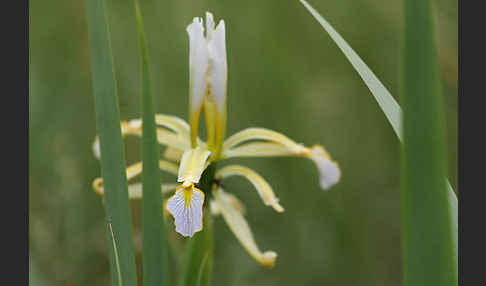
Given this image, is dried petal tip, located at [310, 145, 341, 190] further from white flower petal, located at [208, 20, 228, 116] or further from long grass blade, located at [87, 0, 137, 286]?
long grass blade, located at [87, 0, 137, 286]

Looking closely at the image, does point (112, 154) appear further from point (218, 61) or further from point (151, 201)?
point (218, 61)

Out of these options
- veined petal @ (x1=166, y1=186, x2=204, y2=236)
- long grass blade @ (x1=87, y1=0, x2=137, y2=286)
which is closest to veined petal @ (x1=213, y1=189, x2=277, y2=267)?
veined petal @ (x1=166, y1=186, x2=204, y2=236)

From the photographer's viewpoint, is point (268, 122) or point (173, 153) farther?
point (268, 122)

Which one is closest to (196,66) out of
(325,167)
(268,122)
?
(325,167)

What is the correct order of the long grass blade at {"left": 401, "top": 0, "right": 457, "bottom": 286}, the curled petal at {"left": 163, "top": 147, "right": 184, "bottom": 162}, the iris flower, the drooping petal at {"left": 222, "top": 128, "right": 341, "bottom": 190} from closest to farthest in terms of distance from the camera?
the long grass blade at {"left": 401, "top": 0, "right": 457, "bottom": 286}
the iris flower
the drooping petal at {"left": 222, "top": 128, "right": 341, "bottom": 190}
the curled petal at {"left": 163, "top": 147, "right": 184, "bottom": 162}

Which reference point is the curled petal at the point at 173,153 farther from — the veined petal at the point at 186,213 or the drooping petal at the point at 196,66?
the veined petal at the point at 186,213

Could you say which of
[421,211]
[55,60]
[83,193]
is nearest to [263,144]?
[421,211]
